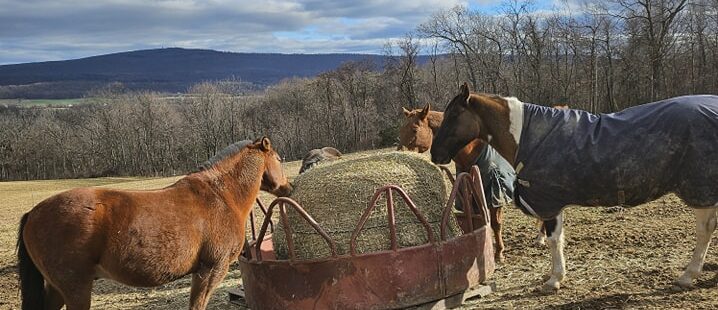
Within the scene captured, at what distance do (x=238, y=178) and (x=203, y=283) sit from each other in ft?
3.41

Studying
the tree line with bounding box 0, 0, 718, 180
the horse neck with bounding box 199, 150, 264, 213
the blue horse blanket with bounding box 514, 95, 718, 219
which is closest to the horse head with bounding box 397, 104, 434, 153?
the blue horse blanket with bounding box 514, 95, 718, 219

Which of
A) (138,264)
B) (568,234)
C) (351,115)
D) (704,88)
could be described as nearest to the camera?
(138,264)

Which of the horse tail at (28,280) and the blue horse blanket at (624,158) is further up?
the blue horse blanket at (624,158)

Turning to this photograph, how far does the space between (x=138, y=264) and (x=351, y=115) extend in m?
62.3

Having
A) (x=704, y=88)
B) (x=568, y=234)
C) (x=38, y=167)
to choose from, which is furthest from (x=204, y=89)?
(x=568, y=234)

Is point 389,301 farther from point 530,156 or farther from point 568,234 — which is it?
point 568,234

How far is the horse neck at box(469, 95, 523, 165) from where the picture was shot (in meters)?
5.88

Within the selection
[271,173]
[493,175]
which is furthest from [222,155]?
[493,175]

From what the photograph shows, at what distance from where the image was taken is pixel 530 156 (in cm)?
566

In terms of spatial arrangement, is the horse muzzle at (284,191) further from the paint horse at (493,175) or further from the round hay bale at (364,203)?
the paint horse at (493,175)

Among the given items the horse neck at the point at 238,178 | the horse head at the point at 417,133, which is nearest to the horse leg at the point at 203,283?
the horse neck at the point at 238,178

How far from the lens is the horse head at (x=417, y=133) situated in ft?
27.7

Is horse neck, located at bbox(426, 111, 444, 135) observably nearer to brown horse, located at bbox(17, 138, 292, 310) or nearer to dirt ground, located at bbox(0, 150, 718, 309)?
dirt ground, located at bbox(0, 150, 718, 309)

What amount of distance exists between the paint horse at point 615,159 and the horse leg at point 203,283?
2920mm
